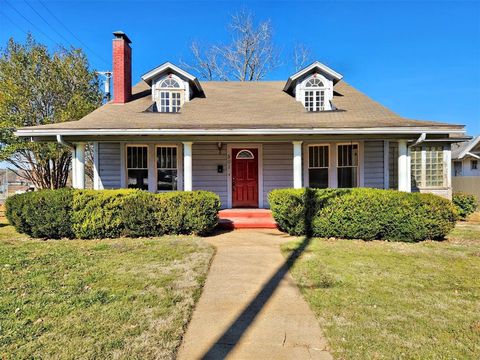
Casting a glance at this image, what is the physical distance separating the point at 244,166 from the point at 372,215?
5.22 metres

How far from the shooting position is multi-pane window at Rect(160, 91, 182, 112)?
10875mm

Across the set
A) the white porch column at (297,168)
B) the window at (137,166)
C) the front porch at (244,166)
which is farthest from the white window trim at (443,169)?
the window at (137,166)

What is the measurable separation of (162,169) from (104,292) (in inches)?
283

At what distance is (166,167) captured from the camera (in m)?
10.7

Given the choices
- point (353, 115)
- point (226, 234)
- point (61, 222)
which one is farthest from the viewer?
point (353, 115)

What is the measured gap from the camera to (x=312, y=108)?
36.1 ft

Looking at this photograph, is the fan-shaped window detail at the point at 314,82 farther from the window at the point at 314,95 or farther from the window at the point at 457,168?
the window at the point at 457,168

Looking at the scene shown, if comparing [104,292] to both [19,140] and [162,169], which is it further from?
[19,140]

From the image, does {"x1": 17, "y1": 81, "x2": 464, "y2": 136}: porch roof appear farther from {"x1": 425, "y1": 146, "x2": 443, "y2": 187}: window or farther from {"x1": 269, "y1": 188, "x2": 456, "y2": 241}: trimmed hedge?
{"x1": 425, "y1": 146, "x2": 443, "y2": 187}: window

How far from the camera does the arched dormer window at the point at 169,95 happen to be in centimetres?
1088

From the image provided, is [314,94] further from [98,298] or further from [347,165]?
[98,298]

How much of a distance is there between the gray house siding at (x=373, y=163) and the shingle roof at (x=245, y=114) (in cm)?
128

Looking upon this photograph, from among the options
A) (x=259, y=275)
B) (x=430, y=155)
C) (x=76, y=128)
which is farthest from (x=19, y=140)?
(x=430, y=155)

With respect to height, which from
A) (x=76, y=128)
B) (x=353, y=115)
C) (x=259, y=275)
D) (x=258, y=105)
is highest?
(x=258, y=105)
